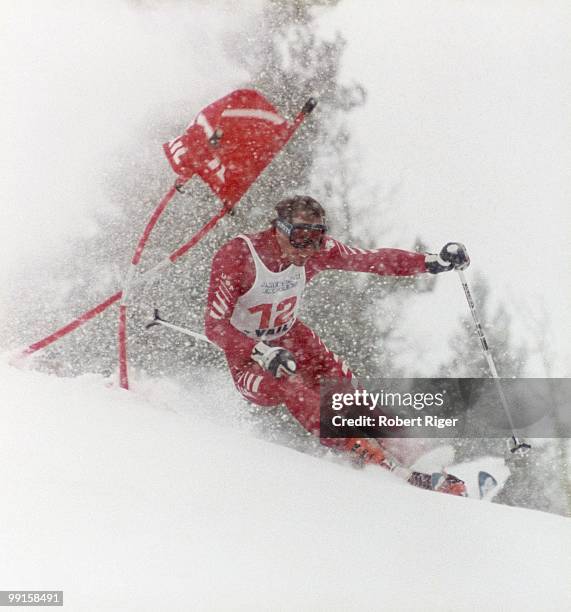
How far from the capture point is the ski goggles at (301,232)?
133cm

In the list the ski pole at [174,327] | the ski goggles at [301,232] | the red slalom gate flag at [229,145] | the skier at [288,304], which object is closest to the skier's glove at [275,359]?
the skier at [288,304]

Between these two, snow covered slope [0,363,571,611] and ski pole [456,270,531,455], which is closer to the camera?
snow covered slope [0,363,571,611]

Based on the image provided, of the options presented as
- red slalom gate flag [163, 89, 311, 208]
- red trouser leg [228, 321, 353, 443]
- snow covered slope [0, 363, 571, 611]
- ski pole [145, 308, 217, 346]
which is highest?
red slalom gate flag [163, 89, 311, 208]

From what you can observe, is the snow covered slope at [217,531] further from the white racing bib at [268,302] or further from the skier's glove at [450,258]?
the skier's glove at [450,258]

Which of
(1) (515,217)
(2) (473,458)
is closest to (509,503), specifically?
(2) (473,458)

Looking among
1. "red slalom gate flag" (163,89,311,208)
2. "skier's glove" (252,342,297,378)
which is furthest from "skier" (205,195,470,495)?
"red slalom gate flag" (163,89,311,208)

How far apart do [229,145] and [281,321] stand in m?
0.42

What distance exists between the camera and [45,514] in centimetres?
120

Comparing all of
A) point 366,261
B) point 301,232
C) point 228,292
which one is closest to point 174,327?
point 228,292

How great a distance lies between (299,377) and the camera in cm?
137

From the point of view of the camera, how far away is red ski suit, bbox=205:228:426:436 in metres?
1.33

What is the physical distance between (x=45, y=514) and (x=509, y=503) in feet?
3.51

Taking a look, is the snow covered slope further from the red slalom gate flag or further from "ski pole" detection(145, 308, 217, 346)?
the red slalom gate flag

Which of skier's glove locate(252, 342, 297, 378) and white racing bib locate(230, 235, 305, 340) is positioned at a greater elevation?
white racing bib locate(230, 235, 305, 340)
